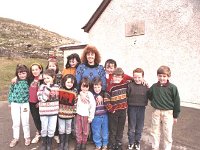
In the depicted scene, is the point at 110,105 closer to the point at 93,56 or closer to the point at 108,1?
the point at 93,56

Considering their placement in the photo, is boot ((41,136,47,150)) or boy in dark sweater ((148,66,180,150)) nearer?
boy in dark sweater ((148,66,180,150))

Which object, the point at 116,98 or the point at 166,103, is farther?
the point at 116,98

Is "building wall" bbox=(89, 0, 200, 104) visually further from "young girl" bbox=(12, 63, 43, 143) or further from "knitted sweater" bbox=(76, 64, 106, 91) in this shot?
"young girl" bbox=(12, 63, 43, 143)

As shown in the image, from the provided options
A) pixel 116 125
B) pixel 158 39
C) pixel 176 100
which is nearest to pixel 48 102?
pixel 116 125

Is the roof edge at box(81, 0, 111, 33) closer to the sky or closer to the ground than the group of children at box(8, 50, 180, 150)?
closer to the sky

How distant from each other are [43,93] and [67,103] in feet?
1.39

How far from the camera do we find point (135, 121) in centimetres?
489

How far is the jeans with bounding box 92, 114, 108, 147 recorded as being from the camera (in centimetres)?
486

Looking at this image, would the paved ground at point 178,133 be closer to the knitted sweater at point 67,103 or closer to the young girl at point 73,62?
the knitted sweater at point 67,103

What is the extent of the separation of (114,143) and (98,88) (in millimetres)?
996

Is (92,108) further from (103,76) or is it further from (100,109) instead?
(103,76)

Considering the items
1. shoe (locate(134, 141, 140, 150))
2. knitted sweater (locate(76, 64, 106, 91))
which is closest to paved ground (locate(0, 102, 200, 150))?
shoe (locate(134, 141, 140, 150))

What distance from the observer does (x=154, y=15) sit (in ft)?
29.0

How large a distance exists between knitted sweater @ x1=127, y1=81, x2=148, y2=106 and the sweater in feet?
2.02
